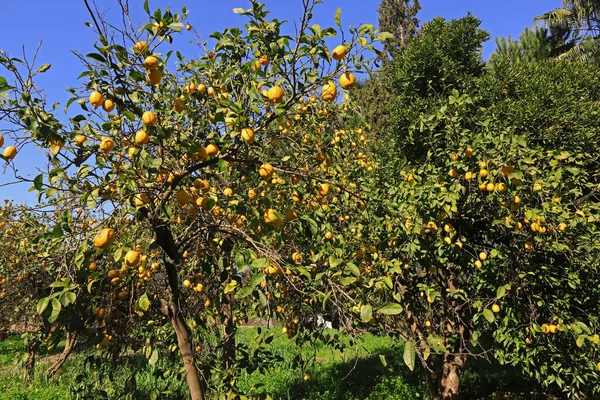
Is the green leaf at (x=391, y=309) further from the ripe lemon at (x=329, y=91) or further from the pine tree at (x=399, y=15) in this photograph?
the pine tree at (x=399, y=15)

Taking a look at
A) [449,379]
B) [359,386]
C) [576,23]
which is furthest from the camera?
[576,23]

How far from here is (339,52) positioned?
1.65 meters

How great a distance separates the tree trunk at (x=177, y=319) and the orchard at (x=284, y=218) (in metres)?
0.01

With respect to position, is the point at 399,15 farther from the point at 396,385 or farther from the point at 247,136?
the point at 247,136

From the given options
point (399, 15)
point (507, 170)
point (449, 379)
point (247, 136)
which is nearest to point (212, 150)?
point (247, 136)

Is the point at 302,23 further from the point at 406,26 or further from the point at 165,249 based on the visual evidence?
the point at 406,26

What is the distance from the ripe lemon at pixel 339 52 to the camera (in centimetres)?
165

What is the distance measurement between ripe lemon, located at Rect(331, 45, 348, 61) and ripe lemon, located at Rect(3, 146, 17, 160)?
4.42 ft

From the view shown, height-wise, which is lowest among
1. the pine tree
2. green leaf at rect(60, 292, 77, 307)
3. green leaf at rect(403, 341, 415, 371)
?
green leaf at rect(403, 341, 415, 371)

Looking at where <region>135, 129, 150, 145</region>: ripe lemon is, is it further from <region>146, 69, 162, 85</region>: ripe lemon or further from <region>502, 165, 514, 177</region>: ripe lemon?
<region>502, 165, 514, 177</region>: ripe lemon

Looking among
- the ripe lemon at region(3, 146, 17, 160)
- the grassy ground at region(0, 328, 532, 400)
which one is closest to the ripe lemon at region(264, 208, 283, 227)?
the ripe lemon at region(3, 146, 17, 160)

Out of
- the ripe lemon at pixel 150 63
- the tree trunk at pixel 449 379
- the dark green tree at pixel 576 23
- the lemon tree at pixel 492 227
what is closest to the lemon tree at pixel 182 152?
the ripe lemon at pixel 150 63

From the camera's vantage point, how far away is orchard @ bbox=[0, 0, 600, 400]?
5.41 ft

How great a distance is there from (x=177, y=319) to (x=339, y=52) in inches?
58.4
